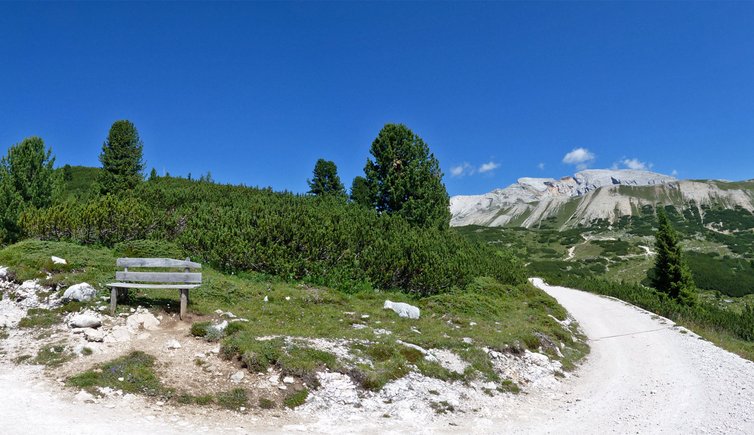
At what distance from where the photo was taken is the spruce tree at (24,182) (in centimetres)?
2008

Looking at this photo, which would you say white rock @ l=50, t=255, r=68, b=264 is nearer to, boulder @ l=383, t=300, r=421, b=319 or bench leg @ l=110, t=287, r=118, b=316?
bench leg @ l=110, t=287, r=118, b=316

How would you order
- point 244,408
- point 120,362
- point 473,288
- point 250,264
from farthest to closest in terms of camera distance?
point 473,288 → point 250,264 → point 120,362 → point 244,408

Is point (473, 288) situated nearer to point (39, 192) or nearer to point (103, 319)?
point (103, 319)

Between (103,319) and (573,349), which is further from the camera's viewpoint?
(573,349)

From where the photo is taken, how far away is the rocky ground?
7388 mm

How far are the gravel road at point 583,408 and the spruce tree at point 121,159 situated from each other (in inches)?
868

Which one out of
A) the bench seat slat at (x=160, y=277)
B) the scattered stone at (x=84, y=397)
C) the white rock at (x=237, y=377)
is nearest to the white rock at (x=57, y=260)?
the bench seat slat at (x=160, y=277)

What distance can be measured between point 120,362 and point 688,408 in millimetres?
12564

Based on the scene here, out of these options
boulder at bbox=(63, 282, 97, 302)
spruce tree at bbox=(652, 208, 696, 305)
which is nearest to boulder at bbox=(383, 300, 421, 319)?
boulder at bbox=(63, 282, 97, 302)

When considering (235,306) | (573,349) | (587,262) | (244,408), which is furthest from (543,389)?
(587,262)

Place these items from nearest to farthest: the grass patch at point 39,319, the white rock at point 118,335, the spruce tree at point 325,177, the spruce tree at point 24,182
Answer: the white rock at point 118,335, the grass patch at point 39,319, the spruce tree at point 24,182, the spruce tree at point 325,177

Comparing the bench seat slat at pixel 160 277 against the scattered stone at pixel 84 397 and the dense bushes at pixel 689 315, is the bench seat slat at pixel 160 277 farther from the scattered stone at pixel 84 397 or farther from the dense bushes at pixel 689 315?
the dense bushes at pixel 689 315

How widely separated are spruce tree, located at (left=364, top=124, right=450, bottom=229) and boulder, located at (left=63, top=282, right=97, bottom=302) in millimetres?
16928

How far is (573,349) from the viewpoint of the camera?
15.3m
